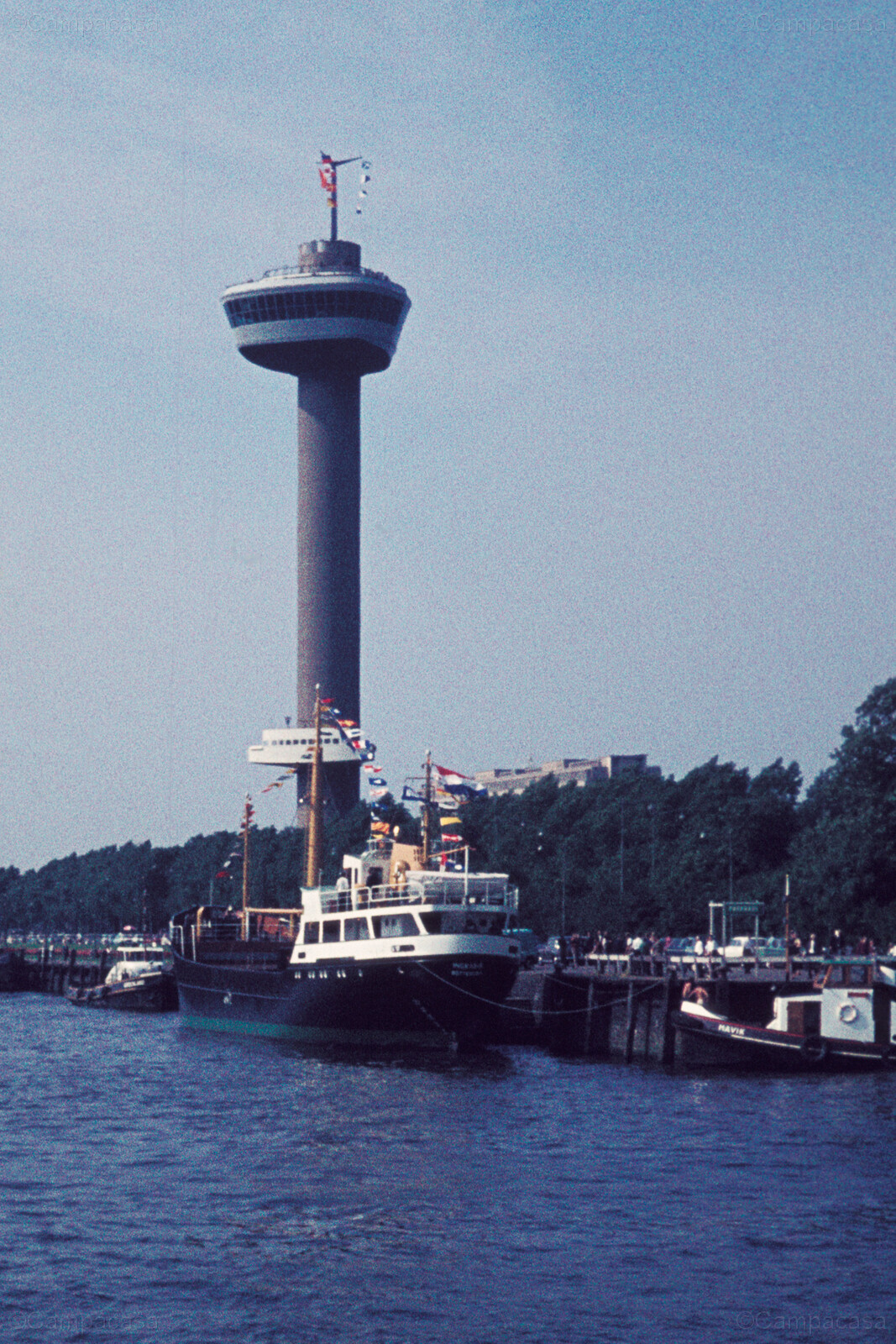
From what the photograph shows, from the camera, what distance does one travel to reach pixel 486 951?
261 ft

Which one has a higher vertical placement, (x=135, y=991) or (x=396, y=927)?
(x=396, y=927)

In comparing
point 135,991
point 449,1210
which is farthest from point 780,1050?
point 135,991

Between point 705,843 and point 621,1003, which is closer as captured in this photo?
point 621,1003

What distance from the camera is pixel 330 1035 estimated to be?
278ft

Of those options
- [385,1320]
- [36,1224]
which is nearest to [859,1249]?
[385,1320]

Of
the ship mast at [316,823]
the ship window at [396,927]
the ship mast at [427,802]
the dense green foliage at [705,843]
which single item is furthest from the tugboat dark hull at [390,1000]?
the dense green foliage at [705,843]

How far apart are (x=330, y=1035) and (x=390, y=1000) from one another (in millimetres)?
5531

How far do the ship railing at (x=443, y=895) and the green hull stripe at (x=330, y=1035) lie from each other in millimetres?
5633

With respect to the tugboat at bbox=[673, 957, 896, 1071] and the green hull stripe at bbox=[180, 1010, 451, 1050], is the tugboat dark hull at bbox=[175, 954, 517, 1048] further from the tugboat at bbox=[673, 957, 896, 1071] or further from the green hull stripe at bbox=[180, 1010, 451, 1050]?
the tugboat at bbox=[673, 957, 896, 1071]

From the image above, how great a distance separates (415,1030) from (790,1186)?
1454 inches

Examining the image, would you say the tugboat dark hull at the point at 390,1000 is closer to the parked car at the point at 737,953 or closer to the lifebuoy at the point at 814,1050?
the parked car at the point at 737,953

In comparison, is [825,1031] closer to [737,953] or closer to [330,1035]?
[737,953]

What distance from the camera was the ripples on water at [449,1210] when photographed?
33.6 m

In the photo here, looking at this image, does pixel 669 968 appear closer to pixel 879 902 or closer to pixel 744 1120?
pixel 744 1120
